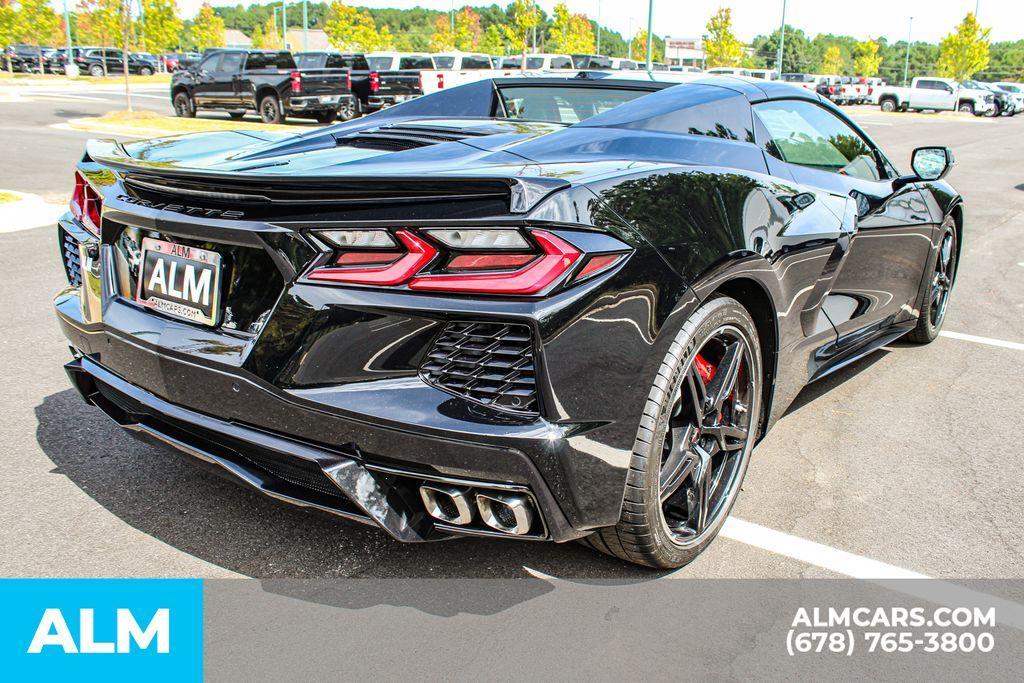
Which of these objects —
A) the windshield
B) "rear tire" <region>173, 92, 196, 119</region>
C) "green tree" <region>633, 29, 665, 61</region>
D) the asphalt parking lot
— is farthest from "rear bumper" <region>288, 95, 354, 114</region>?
"green tree" <region>633, 29, 665, 61</region>

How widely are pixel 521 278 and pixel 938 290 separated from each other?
163 inches

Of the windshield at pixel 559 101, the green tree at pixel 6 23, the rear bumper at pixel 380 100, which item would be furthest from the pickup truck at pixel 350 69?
the windshield at pixel 559 101

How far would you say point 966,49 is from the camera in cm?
5628

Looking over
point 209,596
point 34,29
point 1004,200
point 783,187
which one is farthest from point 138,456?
point 34,29

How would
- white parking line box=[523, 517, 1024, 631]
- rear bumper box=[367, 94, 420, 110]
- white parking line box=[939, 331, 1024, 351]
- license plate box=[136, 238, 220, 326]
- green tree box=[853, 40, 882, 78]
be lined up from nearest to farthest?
license plate box=[136, 238, 220, 326] → white parking line box=[523, 517, 1024, 631] → white parking line box=[939, 331, 1024, 351] → rear bumper box=[367, 94, 420, 110] → green tree box=[853, 40, 882, 78]

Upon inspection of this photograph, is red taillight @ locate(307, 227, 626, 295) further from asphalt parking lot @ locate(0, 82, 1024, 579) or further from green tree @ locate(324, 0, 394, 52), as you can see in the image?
green tree @ locate(324, 0, 394, 52)

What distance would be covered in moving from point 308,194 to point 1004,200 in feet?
44.2

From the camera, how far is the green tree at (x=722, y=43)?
2640 inches

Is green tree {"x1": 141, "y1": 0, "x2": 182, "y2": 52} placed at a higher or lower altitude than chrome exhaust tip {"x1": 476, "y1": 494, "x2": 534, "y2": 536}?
higher

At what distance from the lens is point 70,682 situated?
229 cm

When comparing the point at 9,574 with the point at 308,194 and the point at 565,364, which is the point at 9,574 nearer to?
the point at 308,194

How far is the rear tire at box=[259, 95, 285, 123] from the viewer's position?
73.5 ft

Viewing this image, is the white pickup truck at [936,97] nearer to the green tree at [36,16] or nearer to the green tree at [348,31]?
the green tree at [348,31]

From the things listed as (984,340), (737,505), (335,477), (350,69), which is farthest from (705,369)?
(350,69)
